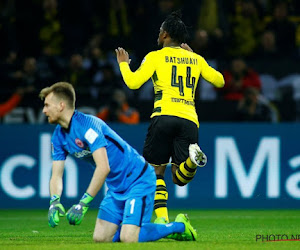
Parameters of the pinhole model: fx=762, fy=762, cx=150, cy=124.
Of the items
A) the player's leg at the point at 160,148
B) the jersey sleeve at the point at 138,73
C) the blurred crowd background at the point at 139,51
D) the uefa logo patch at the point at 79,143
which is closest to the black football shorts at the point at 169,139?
the player's leg at the point at 160,148

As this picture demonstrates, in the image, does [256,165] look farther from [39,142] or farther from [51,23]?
[51,23]

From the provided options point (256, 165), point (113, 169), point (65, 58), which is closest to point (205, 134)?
point (256, 165)

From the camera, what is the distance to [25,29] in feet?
46.4

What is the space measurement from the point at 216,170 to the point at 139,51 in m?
3.07

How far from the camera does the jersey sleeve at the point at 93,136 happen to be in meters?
6.38

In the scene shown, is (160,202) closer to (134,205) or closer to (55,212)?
(134,205)

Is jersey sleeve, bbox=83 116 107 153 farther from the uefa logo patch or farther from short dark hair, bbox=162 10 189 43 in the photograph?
short dark hair, bbox=162 10 189 43

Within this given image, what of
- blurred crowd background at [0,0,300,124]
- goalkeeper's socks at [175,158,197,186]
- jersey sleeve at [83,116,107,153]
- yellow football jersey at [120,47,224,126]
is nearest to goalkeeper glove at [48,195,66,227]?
jersey sleeve at [83,116,107,153]

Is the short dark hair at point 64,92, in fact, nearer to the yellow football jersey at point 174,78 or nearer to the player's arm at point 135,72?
the player's arm at point 135,72

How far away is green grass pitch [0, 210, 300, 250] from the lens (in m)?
6.70

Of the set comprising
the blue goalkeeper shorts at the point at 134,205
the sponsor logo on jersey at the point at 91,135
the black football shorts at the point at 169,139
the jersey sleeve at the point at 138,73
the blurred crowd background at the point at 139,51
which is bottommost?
the blue goalkeeper shorts at the point at 134,205

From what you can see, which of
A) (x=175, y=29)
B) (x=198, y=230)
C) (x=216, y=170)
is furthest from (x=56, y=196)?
(x=216, y=170)

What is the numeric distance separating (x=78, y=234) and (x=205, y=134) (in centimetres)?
442

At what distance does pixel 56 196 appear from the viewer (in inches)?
259
